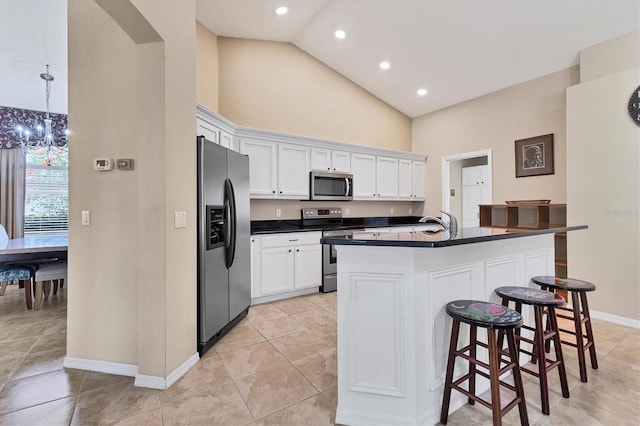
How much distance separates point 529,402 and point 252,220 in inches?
137

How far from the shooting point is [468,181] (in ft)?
19.9

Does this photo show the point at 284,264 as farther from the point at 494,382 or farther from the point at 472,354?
the point at 494,382

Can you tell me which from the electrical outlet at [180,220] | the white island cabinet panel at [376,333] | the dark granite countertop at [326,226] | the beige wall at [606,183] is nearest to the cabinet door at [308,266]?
the dark granite countertop at [326,226]

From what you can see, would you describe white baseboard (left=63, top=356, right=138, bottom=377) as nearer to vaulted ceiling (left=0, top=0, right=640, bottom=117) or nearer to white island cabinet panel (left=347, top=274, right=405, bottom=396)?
white island cabinet panel (left=347, top=274, right=405, bottom=396)

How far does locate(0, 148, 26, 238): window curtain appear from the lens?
4938 millimetres

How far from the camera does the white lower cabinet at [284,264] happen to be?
362cm

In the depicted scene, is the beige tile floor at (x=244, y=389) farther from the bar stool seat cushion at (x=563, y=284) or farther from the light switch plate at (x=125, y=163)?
the light switch plate at (x=125, y=163)

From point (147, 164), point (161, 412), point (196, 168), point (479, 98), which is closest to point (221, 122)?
point (196, 168)

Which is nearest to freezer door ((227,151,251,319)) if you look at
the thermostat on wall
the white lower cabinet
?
the white lower cabinet

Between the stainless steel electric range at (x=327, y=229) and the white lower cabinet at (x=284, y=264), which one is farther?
the stainless steel electric range at (x=327, y=229)

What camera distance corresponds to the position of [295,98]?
468 cm

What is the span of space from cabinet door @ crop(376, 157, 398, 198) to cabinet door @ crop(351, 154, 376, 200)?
11cm

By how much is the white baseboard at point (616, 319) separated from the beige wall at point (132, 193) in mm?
4133

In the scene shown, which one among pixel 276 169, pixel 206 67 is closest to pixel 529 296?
pixel 276 169
